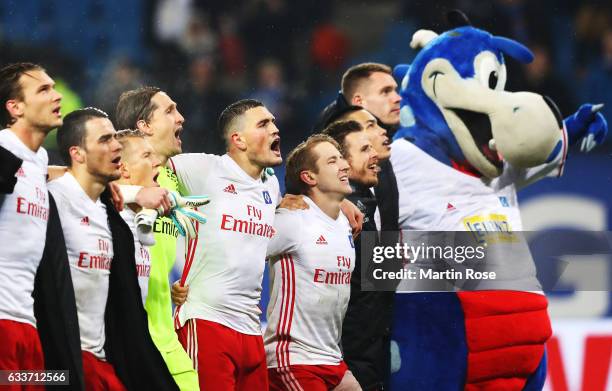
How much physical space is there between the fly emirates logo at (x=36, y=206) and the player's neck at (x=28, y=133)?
0.44 ft

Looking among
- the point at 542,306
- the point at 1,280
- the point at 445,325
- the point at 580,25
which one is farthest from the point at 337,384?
the point at 580,25

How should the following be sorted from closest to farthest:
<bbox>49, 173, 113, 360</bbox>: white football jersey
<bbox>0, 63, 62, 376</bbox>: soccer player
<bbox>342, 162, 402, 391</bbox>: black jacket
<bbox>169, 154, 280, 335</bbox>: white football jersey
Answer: <bbox>0, 63, 62, 376</bbox>: soccer player < <bbox>49, 173, 113, 360</bbox>: white football jersey < <bbox>169, 154, 280, 335</bbox>: white football jersey < <bbox>342, 162, 402, 391</bbox>: black jacket

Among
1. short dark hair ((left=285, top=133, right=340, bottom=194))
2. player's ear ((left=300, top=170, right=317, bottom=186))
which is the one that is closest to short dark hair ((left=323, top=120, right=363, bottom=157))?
short dark hair ((left=285, top=133, right=340, bottom=194))

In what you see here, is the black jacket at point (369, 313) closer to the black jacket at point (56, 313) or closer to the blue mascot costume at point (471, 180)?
the blue mascot costume at point (471, 180)

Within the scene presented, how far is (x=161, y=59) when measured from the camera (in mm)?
8281

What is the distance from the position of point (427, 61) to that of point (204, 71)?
295cm

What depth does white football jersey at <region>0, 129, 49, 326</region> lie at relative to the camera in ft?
12.2

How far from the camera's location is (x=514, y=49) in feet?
18.1

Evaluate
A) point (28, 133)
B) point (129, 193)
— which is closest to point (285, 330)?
point (129, 193)

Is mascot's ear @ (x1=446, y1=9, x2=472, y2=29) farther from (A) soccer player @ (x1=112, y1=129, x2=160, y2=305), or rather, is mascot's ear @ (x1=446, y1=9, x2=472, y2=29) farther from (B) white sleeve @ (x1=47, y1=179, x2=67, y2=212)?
(B) white sleeve @ (x1=47, y1=179, x2=67, y2=212)

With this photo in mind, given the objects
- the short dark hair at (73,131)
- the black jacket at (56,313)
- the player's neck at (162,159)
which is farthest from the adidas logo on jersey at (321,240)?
the black jacket at (56,313)

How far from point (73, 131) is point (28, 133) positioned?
0.25 meters

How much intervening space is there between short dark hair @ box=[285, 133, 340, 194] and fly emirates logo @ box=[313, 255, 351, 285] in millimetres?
315

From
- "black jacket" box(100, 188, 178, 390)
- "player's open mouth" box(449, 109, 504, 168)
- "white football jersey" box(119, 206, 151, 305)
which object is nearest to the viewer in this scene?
"black jacket" box(100, 188, 178, 390)
